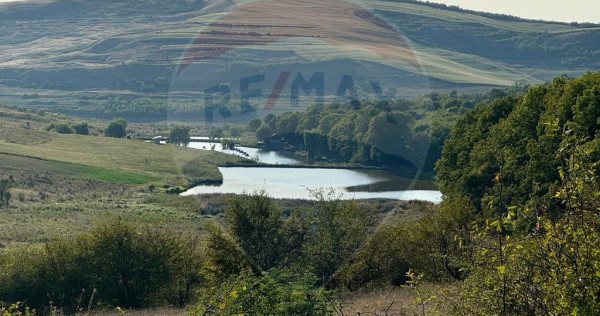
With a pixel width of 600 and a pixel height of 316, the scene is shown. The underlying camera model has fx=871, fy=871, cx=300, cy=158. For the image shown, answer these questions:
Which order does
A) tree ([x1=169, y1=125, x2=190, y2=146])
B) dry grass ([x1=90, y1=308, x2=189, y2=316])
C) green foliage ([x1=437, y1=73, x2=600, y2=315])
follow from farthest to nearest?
1. tree ([x1=169, y1=125, x2=190, y2=146])
2. dry grass ([x1=90, y1=308, x2=189, y2=316])
3. green foliage ([x1=437, y1=73, x2=600, y2=315])

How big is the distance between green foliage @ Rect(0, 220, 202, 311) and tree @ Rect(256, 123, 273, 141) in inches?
2111

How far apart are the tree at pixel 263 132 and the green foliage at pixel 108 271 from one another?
5362 centimetres

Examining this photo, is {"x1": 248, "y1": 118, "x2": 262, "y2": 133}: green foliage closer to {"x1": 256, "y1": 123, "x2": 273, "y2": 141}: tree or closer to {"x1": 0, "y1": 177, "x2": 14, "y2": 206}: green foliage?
{"x1": 256, "y1": 123, "x2": 273, "y2": 141}: tree

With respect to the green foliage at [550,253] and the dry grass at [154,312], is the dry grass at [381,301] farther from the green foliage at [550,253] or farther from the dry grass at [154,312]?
the green foliage at [550,253]

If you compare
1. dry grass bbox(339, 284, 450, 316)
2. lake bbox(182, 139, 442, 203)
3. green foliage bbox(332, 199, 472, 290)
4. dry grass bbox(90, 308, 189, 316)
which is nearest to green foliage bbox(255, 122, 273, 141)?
lake bbox(182, 139, 442, 203)

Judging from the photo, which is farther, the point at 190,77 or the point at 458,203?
the point at 190,77

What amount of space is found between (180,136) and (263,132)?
8692mm

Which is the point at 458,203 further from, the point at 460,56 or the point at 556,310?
the point at 460,56

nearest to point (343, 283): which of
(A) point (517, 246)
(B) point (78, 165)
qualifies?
(A) point (517, 246)

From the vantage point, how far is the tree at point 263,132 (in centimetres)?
8328

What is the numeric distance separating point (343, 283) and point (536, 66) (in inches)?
7036

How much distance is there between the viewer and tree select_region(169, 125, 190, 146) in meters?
84.8

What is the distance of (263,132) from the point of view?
84.5 metres

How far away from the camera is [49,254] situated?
93.1 feet
